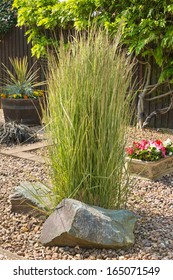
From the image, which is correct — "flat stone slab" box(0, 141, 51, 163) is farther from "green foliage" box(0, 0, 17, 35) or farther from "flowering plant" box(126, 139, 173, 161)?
"green foliage" box(0, 0, 17, 35)

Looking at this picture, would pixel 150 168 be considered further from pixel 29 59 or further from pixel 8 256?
pixel 29 59

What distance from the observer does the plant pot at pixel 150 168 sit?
3758mm

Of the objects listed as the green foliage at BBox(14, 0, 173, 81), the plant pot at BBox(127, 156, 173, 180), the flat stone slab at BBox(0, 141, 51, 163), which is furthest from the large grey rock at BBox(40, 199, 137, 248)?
the green foliage at BBox(14, 0, 173, 81)

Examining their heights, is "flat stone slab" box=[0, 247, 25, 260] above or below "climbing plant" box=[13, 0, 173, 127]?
below

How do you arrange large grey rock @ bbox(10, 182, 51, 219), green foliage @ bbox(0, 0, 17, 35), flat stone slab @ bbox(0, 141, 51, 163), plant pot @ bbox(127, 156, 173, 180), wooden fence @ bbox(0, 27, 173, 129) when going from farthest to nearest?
green foliage @ bbox(0, 0, 17, 35) → wooden fence @ bbox(0, 27, 173, 129) → flat stone slab @ bbox(0, 141, 51, 163) → plant pot @ bbox(127, 156, 173, 180) → large grey rock @ bbox(10, 182, 51, 219)

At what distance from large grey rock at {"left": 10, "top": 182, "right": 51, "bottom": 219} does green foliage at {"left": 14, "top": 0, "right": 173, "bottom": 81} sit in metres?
2.78

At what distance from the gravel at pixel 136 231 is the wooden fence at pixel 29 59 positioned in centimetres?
260

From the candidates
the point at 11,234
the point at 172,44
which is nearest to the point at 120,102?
the point at 11,234

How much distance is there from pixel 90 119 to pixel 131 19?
3558 millimetres

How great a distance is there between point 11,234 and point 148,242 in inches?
32.3

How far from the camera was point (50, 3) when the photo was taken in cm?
666

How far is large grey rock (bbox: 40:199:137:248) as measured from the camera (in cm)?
237

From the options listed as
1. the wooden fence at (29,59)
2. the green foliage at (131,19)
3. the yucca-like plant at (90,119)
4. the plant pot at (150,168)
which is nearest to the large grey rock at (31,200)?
the yucca-like plant at (90,119)

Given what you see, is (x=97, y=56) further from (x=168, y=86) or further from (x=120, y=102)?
(x=168, y=86)
